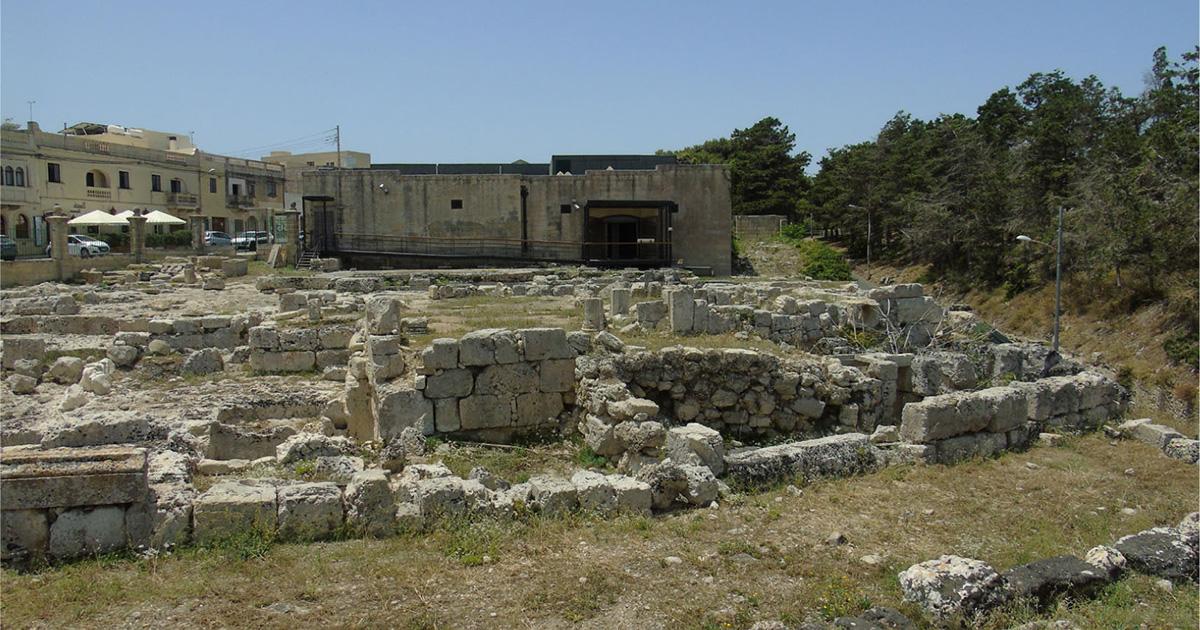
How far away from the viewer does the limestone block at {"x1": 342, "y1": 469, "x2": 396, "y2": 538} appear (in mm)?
6492

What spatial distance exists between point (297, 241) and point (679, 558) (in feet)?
110

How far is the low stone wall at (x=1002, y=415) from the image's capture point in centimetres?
956

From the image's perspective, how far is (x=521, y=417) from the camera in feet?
35.8

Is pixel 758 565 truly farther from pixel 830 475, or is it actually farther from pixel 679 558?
pixel 830 475

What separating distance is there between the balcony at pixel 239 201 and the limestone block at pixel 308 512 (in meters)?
55.4

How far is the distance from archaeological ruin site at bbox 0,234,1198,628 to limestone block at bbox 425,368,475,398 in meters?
0.04

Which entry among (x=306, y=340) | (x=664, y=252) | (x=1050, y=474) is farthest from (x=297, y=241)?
(x=1050, y=474)

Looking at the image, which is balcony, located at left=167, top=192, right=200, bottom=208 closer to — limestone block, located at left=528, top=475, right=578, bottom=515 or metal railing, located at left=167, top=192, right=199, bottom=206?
metal railing, located at left=167, top=192, right=199, bottom=206

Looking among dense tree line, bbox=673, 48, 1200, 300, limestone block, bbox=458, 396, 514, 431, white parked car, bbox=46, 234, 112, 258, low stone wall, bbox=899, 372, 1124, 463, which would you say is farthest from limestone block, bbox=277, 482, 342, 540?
white parked car, bbox=46, 234, 112, 258

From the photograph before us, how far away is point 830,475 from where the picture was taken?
877cm

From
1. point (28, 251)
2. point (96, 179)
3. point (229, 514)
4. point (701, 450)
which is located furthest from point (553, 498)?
point (96, 179)

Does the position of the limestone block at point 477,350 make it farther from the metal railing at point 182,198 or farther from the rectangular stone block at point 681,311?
the metal railing at point 182,198

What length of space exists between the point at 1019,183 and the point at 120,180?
48.3 meters

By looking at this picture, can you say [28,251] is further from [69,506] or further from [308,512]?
[308,512]
